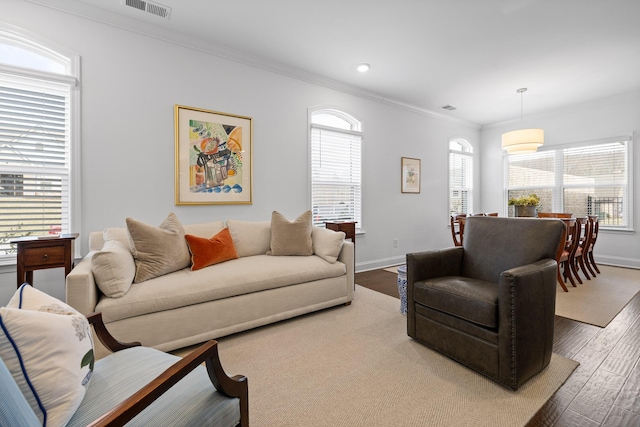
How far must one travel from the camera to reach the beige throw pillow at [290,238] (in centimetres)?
319

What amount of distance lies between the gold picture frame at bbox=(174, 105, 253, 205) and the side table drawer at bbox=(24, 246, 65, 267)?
1.13 meters

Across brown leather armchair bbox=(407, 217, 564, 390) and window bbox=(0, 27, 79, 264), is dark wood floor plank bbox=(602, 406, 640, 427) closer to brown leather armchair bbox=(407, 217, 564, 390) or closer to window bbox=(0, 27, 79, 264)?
brown leather armchair bbox=(407, 217, 564, 390)

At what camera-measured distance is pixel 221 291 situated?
2369 millimetres

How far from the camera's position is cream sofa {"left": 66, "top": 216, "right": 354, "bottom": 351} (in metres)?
2.02

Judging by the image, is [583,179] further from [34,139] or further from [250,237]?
[34,139]

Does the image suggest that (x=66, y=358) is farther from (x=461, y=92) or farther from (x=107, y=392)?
(x=461, y=92)

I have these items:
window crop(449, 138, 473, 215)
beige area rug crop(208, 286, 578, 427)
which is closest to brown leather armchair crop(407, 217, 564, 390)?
beige area rug crop(208, 286, 578, 427)

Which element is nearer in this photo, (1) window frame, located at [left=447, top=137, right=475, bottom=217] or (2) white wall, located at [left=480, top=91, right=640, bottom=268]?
(2) white wall, located at [left=480, top=91, right=640, bottom=268]

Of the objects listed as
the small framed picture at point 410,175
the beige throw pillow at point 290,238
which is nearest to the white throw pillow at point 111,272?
the beige throw pillow at point 290,238

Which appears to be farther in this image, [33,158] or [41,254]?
[33,158]

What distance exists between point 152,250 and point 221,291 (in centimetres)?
64

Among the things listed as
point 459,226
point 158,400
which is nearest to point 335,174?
point 459,226

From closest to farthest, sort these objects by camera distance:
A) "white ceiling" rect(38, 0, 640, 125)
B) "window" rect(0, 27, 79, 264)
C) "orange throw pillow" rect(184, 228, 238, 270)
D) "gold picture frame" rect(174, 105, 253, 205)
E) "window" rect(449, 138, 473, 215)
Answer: "window" rect(0, 27, 79, 264) < "orange throw pillow" rect(184, 228, 238, 270) < "white ceiling" rect(38, 0, 640, 125) < "gold picture frame" rect(174, 105, 253, 205) < "window" rect(449, 138, 473, 215)

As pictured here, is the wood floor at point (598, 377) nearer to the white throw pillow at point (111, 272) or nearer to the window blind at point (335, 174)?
the white throw pillow at point (111, 272)
